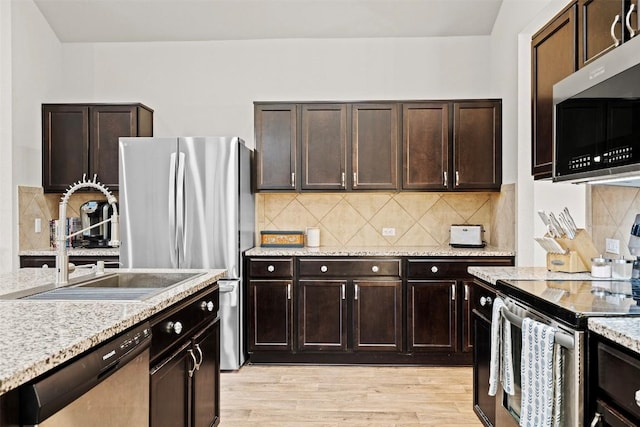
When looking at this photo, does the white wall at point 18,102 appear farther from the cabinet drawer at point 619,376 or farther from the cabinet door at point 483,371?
the cabinet drawer at point 619,376

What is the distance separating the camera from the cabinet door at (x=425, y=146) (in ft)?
13.8

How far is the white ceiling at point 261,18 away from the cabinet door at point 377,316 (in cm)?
237

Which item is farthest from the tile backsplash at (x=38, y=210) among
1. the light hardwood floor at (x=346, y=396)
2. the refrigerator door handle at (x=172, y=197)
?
the light hardwood floor at (x=346, y=396)

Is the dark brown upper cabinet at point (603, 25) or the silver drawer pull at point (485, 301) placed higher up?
the dark brown upper cabinet at point (603, 25)

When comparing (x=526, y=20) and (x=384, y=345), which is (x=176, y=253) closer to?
(x=384, y=345)

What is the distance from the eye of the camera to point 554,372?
171 cm

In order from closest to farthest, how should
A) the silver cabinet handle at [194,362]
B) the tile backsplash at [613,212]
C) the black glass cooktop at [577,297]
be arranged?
the black glass cooktop at [577,297] → the silver cabinet handle at [194,362] → the tile backsplash at [613,212]

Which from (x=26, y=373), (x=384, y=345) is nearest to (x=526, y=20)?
(x=384, y=345)

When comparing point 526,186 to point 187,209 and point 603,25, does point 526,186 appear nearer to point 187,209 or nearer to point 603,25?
point 603,25

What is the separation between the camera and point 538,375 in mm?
1790

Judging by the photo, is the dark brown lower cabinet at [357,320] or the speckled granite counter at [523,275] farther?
the dark brown lower cabinet at [357,320]

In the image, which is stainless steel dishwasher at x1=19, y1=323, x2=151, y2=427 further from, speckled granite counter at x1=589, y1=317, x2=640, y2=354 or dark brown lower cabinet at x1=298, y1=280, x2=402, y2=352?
dark brown lower cabinet at x1=298, y1=280, x2=402, y2=352

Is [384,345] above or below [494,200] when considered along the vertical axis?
below

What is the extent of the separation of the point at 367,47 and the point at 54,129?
2979mm
